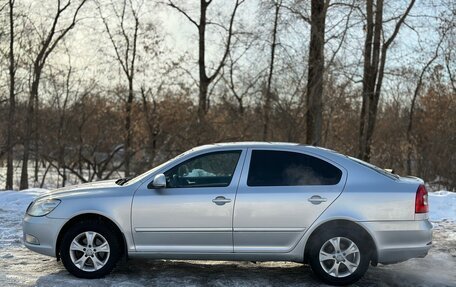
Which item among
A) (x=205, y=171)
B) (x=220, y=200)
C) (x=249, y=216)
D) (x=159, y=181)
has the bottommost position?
(x=249, y=216)

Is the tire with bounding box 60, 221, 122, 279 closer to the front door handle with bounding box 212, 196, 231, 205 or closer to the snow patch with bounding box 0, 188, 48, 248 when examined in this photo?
the front door handle with bounding box 212, 196, 231, 205

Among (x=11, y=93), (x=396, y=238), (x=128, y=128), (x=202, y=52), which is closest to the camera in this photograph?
(x=396, y=238)

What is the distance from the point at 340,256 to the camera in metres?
5.62

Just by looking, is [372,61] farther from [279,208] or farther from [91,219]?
[91,219]

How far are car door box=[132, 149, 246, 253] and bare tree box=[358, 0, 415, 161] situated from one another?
1189 centimetres

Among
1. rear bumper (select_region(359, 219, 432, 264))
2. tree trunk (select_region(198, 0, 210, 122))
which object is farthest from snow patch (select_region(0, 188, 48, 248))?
tree trunk (select_region(198, 0, 210, 122))

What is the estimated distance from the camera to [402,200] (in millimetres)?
5594

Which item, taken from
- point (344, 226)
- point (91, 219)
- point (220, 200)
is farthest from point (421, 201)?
point (91, 219)

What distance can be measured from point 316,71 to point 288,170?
10089 mm

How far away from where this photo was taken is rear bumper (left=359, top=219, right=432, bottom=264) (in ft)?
18.2

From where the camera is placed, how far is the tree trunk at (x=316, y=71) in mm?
15172

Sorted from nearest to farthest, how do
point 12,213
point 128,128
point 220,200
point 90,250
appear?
point 220,200, point 90,250, point 12,213, point 128,128

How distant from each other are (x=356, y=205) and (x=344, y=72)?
1134 cm

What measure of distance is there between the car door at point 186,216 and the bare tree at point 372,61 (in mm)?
11887
